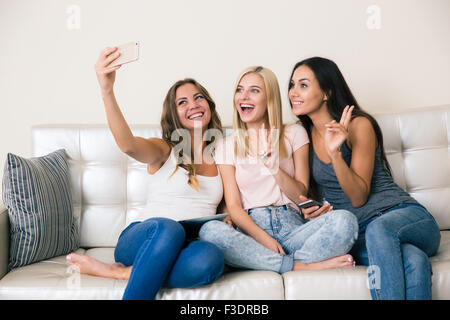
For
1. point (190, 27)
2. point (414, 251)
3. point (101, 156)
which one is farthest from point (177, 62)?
point (414, 251)

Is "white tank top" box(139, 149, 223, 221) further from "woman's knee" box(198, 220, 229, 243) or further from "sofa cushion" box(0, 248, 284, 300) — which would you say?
"sofa cushion" box(0, 248, 284, 300)

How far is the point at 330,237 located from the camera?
1.47 metres

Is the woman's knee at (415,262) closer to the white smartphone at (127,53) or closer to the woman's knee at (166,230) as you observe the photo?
the woman's knee at (166,230)

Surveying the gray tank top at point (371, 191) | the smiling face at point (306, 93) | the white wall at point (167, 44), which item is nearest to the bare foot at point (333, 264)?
the gray tank top at point (371, 191)

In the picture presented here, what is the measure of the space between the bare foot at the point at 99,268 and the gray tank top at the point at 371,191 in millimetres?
798

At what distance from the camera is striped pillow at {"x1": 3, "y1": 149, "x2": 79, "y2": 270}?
161cm

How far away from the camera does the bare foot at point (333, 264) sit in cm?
148

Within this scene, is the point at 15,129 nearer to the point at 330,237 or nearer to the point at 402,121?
the point at 330,237

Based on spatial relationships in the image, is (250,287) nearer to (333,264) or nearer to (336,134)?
Result: (333,264)

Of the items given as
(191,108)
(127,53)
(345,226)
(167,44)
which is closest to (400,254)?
(345,226)

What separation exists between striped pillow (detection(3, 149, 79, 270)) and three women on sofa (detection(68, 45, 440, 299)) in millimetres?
222

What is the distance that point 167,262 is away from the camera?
136 centimetres

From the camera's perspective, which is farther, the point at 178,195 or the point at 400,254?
the point at 178,195

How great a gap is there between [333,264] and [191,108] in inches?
31.8
